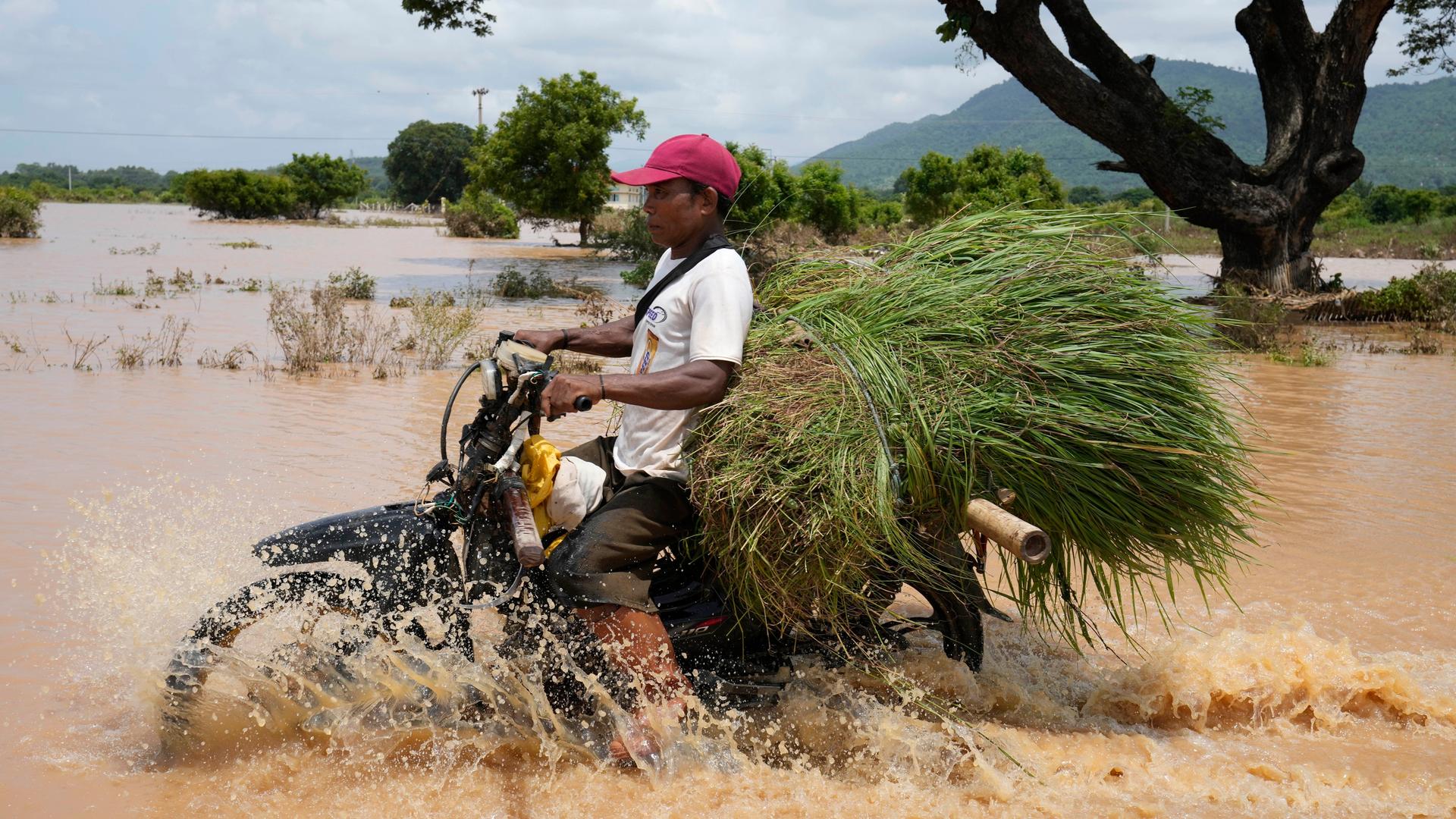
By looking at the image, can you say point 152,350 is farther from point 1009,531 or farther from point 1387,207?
point 1387,207

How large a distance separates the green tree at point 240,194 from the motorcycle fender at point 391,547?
168ft

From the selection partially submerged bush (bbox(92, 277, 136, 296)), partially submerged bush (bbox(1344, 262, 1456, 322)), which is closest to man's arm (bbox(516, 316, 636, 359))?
partially submerged bush (bbox(92, 277, 136, 296))

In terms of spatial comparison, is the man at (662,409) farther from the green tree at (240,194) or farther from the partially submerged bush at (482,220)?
the green tree at (240,194)

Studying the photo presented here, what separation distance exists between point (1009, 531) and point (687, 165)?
1326mm

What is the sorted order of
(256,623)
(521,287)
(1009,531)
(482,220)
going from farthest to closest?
(482,220) → (521,287) → (256,623) → (1009,531)

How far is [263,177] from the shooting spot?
50688mm

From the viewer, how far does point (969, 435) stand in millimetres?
2914

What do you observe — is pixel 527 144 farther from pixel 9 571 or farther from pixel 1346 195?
pixel 1346 195

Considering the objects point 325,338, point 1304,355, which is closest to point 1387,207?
point 1304,355

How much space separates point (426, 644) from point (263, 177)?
5304cm

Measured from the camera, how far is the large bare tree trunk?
603 inches

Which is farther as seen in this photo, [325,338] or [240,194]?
[240,194]

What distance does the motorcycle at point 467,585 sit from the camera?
2.91 m

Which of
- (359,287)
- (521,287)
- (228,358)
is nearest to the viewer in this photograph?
(228,358)
